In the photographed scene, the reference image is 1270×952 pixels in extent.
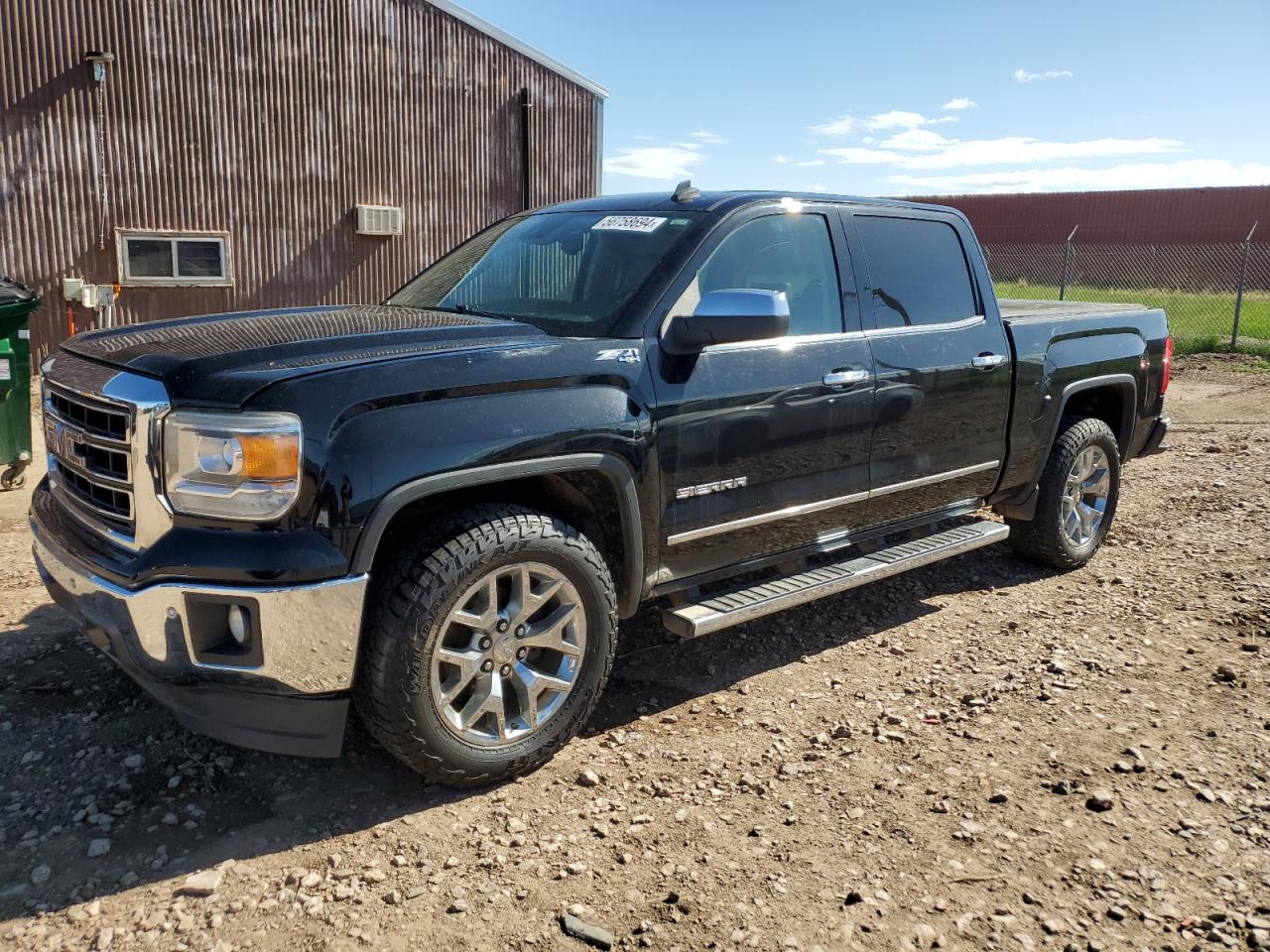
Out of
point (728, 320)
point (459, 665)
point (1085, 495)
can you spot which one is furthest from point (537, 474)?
point (1085, 495)

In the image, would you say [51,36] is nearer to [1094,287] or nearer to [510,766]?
[510,766]

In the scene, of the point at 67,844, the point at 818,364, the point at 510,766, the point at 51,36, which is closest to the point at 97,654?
the point at 67,844

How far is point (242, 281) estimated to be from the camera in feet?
45.4

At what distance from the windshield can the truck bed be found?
7.36 ft

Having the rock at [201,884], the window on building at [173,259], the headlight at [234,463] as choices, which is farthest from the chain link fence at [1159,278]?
the rock at [201,884]

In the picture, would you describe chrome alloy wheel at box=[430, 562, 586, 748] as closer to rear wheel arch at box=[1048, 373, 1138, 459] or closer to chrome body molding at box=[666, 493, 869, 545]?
chrome body molding at box=[666, 493, 869, 545]

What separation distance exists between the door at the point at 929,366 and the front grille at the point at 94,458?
280cm

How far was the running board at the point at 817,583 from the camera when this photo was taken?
3.65 meters

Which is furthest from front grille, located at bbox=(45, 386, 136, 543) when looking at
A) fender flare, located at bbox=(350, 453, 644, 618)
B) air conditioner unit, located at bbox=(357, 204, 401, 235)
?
air conditioner unit, located at bbox=(357, 204, 401, 235)

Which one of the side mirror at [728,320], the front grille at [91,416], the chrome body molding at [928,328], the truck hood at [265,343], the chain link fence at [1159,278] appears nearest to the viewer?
the truck hood at [265,343]

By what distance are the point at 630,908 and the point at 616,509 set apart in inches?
51.2

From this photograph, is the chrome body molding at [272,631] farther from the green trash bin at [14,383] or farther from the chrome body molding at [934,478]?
the green trash bin at [14,383]

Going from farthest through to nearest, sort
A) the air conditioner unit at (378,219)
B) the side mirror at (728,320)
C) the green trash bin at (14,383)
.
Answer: the air conditioner unit at (378,219) < the green trash bin at (14,383) < the side mirror at (728,320)

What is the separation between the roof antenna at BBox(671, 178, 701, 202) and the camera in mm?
4148
